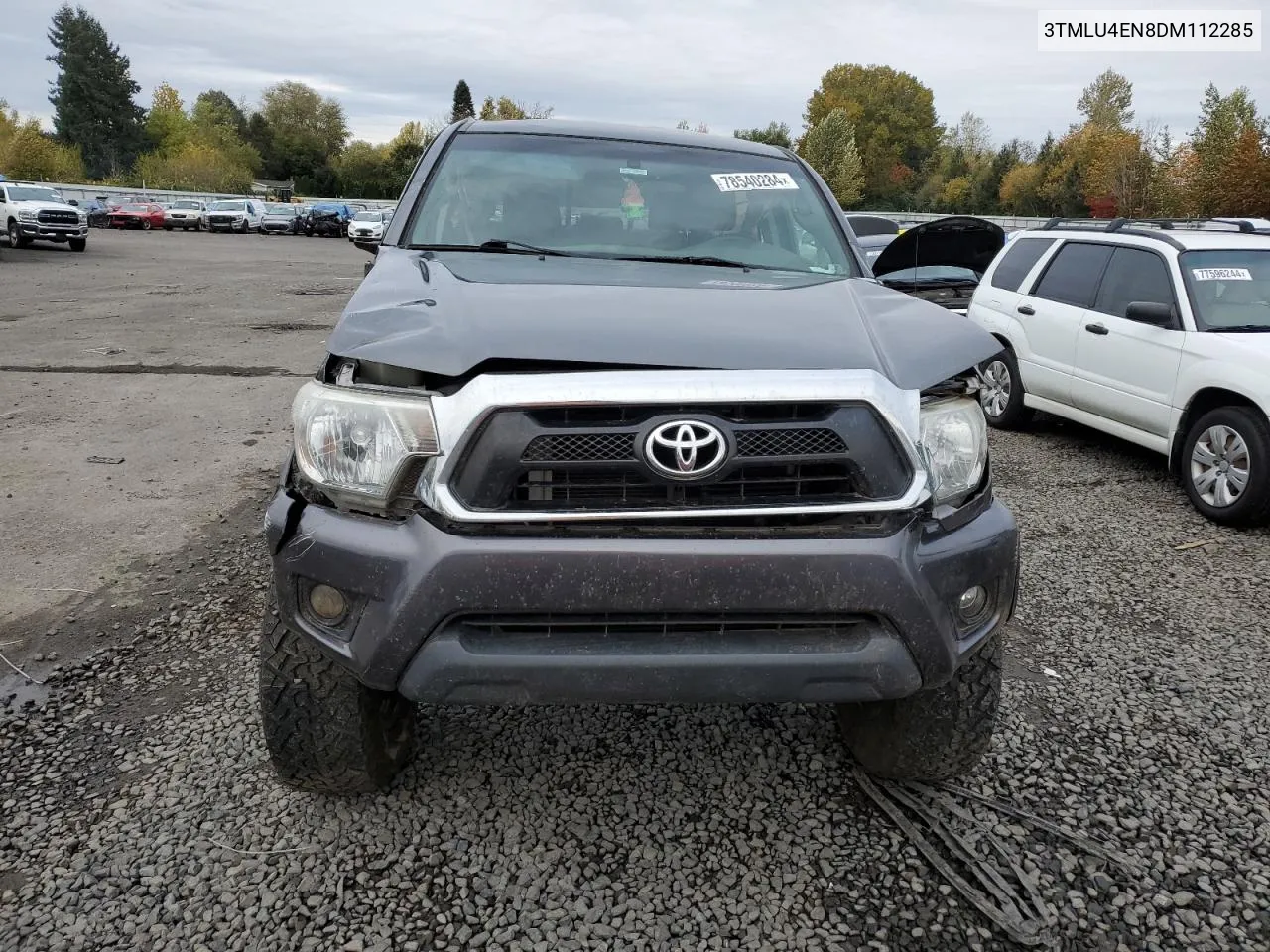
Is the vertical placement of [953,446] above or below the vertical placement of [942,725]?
above

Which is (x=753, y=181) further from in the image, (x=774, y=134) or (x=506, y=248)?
(x=774, y=134)

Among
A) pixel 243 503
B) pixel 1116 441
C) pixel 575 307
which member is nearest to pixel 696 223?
pixel 575 307

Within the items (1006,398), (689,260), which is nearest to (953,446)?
(689,260)

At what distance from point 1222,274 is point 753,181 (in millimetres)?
4021

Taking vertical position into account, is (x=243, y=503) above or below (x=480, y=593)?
below

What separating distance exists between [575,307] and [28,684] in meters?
2.39

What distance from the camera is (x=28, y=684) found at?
10.6ft

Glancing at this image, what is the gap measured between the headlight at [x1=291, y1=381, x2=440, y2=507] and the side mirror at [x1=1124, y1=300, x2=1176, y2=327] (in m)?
5.44

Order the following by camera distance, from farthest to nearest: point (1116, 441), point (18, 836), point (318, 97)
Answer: point (318, 97), point (1116, 441), point (18, 836)

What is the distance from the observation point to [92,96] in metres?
85.7

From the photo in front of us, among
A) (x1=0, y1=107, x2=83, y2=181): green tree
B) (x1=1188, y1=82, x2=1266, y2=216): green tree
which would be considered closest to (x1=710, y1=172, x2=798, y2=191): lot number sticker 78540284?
(x1=1188, y1=82, x2=1266, y2=216): green tree

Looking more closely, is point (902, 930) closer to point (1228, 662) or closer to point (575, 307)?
point (575, 307)

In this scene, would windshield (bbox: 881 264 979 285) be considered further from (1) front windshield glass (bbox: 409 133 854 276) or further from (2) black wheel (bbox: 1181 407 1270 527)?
(2) black wheel (bbox: 1181 407 1270 527)

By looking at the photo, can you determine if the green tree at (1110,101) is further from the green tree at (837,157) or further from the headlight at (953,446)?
the headlight at (953,446)
